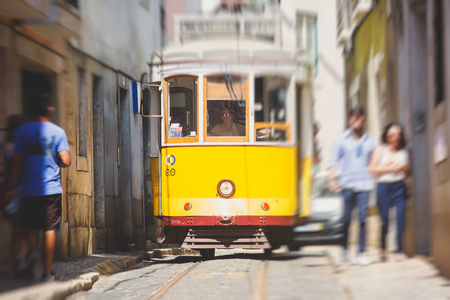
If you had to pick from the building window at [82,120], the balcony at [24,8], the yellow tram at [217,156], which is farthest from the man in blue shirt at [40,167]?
the building window at [82,120]

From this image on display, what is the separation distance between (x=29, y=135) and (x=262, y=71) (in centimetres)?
236

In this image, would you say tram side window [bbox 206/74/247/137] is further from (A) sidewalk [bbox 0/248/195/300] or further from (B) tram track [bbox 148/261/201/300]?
(A) sidewalk [bbox 0/248/195/300]

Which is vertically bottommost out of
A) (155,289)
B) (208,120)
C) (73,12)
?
(155,289)

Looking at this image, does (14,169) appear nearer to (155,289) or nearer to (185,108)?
(155,289)

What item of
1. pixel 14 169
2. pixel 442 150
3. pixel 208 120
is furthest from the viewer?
pixel 208 120

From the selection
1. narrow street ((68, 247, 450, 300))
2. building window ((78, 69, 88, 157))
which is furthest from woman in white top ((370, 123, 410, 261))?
building window ((78, 69, 88, 157))

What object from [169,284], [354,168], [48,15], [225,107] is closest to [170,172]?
[225,107]

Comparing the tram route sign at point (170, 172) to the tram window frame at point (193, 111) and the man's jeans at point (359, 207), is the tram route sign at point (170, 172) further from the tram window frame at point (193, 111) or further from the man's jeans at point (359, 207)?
the man's jeans at point (359, 207)

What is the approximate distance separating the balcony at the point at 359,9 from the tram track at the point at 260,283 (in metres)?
1.69

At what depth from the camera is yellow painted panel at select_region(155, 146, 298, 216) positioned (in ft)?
26.8

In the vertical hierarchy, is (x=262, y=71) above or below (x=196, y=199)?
above

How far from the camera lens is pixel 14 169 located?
17.8 ft

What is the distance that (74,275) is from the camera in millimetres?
6922

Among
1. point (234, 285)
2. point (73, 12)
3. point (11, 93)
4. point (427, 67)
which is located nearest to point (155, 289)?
point (234, 285)
